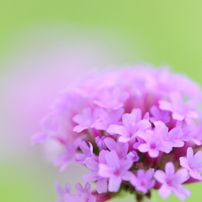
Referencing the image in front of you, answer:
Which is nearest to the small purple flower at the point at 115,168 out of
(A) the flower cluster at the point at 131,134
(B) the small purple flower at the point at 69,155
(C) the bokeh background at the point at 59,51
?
(A) the flower cluster at the point at 131,134

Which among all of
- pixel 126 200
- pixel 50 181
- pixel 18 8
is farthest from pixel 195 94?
pixel 18 8

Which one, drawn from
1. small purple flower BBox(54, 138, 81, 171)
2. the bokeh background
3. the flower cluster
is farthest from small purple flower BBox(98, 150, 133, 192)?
the bokeh background

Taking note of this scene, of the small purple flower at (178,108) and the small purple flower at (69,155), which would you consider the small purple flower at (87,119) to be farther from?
the small purple flower at (178,108)

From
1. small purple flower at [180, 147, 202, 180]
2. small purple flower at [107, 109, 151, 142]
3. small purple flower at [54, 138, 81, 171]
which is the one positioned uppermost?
small purple flower at [54, 138, 81, 171]

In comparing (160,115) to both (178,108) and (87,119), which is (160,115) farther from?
(87,119)

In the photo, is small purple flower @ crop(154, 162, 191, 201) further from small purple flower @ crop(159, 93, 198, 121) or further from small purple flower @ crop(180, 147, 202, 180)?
small purple flower @ crop(159, 93, 198, 121)

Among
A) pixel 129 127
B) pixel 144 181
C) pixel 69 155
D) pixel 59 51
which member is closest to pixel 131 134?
pixel 129 127

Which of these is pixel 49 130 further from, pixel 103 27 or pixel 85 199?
pixel 103 27
